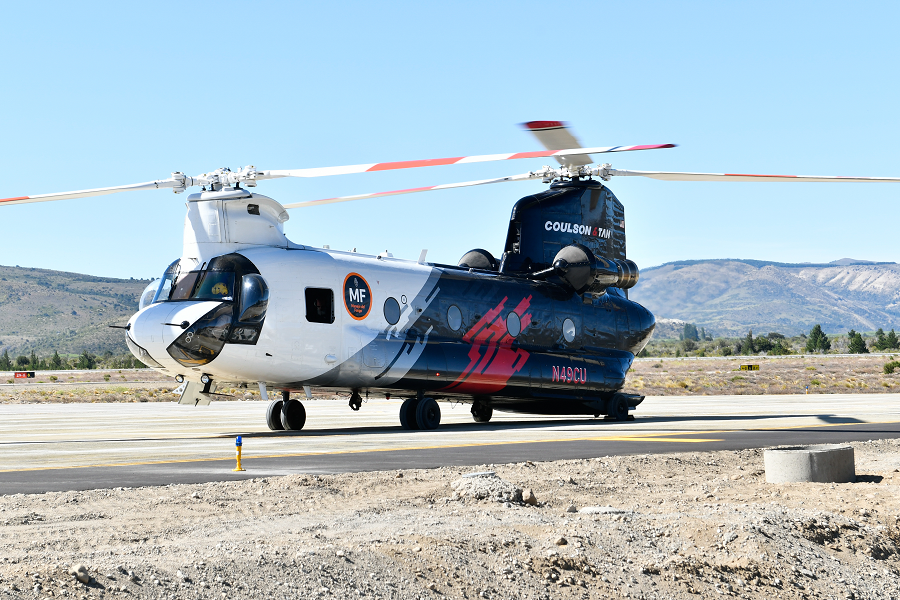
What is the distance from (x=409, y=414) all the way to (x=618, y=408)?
26.6 feet

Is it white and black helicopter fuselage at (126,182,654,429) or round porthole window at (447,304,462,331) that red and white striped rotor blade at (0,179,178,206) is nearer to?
white and black helicopter fuselage at (126,182,654,429)

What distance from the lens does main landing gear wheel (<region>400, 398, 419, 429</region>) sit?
25797 millimetres

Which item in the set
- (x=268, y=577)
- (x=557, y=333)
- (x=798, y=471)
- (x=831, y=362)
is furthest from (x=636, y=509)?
(x=831, y=362)

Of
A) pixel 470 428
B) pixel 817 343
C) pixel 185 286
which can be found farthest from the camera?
pixel 817 343

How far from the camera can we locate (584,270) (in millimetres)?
29953

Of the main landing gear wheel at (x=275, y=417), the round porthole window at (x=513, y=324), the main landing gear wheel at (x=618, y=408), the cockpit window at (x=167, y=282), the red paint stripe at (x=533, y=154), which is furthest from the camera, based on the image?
the main landing gear wheel at (x=618, y=408)

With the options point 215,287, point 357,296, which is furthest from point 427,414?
point 215,287

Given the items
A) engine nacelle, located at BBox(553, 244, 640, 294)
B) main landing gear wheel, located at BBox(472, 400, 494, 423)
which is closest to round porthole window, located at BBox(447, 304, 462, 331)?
engine nacelle, located at BBox(553, 244, 640, 294)

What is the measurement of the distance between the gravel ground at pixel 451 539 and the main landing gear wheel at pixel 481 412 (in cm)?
1700

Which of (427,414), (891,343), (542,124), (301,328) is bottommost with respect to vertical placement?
(427,414)

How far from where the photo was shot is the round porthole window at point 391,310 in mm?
25312

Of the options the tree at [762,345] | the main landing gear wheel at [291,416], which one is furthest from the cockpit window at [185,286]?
the tree at [762,345]

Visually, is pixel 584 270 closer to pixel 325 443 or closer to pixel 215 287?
pixel 215 287

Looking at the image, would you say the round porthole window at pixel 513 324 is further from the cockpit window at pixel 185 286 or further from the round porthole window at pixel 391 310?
the cockpit window at pixel 185 286
